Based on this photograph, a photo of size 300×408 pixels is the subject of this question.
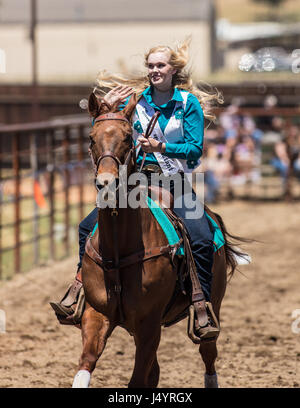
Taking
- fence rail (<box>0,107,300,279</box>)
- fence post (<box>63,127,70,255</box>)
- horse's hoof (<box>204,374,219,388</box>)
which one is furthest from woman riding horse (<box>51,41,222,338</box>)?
fence post (<box>63,127,70,255</box>)

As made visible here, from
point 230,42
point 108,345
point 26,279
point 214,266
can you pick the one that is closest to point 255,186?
point 26,279

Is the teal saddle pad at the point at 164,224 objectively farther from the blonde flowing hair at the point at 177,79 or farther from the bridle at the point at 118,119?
the blonde flowing hair at the point at 177,79

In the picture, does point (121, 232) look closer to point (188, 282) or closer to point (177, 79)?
point (188, 282)

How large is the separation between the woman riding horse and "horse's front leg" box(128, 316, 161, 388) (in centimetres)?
44

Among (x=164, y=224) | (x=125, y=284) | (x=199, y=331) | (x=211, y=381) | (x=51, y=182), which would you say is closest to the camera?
(x=125, y=284)

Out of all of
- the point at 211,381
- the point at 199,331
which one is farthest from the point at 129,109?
the point at 211,381

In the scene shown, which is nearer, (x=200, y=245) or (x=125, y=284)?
(x=125, y=284)

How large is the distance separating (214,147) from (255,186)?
1611 millimetres

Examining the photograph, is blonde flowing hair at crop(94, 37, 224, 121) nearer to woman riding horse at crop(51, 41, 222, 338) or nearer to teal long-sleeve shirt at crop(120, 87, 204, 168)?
woman riding horse at crop(51, 41, 222, 338)

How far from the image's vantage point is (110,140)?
3.92 m

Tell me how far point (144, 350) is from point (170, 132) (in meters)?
1.38

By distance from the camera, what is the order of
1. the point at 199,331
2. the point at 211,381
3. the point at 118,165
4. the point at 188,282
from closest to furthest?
the point at 118,165, the point at 199,331, the point at 188,282, the point at 211,381

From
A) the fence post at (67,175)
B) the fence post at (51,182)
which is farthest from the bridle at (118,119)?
the fence post at (67,175)
